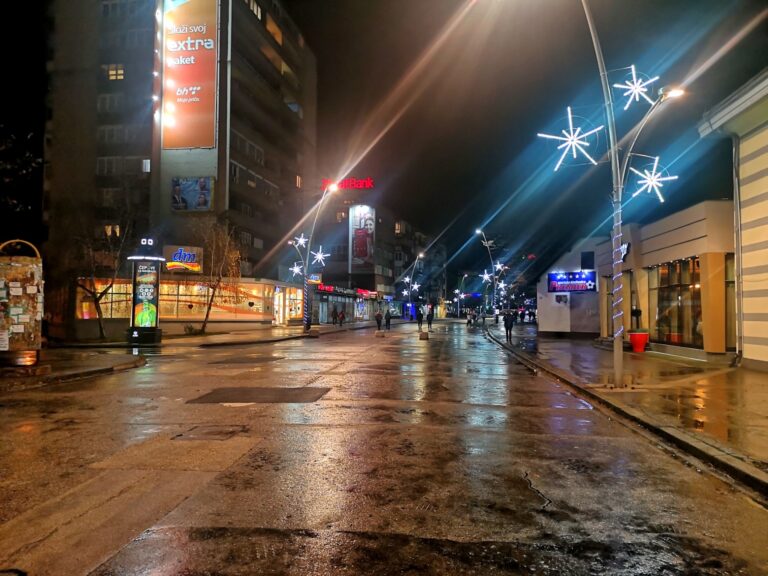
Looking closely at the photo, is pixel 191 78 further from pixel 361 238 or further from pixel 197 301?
pixel 361 238

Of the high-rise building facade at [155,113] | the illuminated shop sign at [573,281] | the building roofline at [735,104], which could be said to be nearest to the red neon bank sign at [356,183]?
the high-rise building facade at [155,113]

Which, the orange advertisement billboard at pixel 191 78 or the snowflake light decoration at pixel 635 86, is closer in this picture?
the snowflake light decoration at pixel 635 86

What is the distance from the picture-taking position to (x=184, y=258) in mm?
44625

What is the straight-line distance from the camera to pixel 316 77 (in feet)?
258

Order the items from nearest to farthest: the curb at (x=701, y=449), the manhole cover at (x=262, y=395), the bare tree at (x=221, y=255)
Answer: the curb at (x=701, y=449) < the manhole cover at (x=262, y=395) < the bare tree at (x=221, y=255)

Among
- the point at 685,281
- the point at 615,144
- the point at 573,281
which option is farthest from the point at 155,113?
the point at 615,144

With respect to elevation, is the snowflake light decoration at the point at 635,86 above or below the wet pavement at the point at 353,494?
above

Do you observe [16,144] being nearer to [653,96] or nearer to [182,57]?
[653,96]

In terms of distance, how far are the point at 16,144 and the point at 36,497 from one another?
63.0 ft

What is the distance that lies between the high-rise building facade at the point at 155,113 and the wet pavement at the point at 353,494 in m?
40.6

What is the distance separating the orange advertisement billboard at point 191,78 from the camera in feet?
165

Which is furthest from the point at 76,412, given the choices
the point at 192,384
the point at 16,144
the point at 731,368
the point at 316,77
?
the point at 316,77

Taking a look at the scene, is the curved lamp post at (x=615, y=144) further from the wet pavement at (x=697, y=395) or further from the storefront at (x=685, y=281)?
the storefront at (x=685, y=281)

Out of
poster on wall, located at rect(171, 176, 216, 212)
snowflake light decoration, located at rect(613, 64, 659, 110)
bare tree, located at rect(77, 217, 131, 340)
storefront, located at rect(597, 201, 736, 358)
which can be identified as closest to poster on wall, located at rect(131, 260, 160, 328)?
bare tree, located at rect(77, 217, 131, 340)
